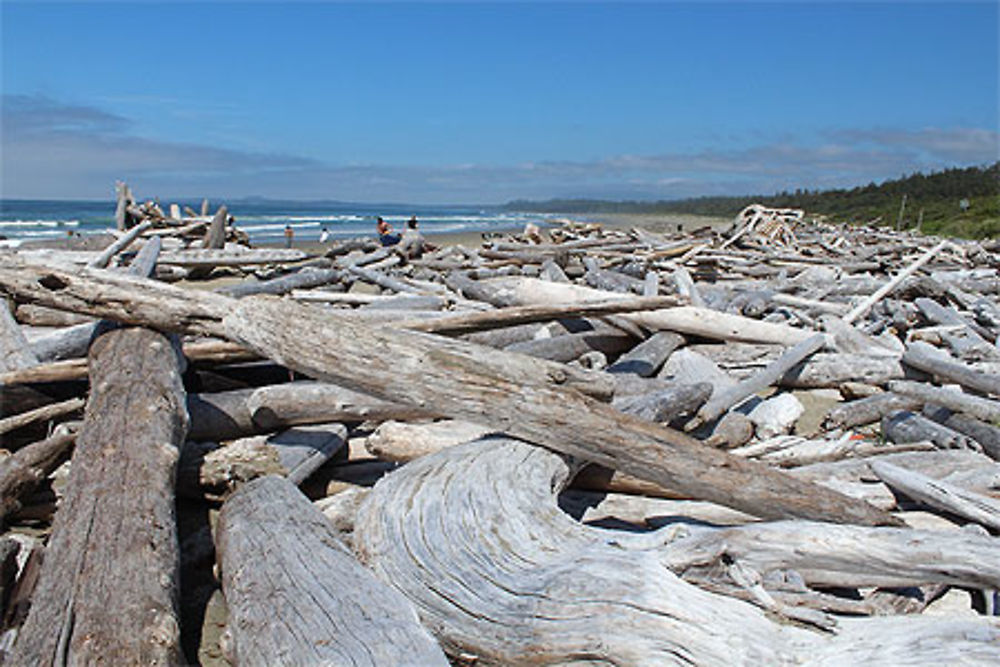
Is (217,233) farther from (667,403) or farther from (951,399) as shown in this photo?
(951,399)

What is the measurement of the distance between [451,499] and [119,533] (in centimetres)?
129

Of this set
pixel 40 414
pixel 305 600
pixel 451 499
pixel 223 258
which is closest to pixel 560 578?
pixel 451 499

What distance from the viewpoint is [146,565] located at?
2.52m

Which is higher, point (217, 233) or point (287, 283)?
point (217, 233)

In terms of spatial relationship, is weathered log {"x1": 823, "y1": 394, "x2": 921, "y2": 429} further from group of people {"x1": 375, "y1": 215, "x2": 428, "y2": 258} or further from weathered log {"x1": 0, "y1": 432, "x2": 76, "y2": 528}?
group of people {"x1": 375, "y1": 215, "x2": 428, "y2": 258}

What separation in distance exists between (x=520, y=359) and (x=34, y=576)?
2.21 m

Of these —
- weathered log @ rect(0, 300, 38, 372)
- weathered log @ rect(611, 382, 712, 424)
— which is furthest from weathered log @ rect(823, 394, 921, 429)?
weathered log @ rect(0, 300, 38, 372)

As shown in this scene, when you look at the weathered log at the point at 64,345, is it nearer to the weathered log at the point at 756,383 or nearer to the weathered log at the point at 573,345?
the weathered log at the point at 573,345

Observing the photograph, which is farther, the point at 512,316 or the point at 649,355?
the point at 649,355

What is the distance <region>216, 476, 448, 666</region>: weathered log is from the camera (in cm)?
206

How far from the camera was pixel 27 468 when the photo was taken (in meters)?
3.56

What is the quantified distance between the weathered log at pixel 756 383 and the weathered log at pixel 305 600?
2.79 metres

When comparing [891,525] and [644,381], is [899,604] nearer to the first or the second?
[891,525]

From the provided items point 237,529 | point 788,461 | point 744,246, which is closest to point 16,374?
point 237,529
